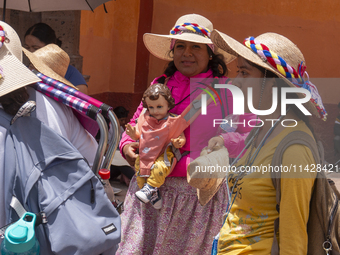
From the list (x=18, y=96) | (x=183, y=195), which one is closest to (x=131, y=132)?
(x=183, y=195)

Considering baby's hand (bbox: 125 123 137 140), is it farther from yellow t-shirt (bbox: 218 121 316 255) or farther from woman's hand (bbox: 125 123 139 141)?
yellow t-shirt (bbox: 218 121 316 255)

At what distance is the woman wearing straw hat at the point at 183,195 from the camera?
9.09 feet

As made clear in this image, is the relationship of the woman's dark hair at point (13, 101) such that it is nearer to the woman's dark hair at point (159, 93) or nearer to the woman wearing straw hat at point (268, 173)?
the woman wearing straw hat at point (268, 173)

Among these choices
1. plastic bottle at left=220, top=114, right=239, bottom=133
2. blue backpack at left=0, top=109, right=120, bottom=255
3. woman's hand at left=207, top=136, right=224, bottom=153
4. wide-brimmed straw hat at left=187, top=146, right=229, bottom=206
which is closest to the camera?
blue backpack at left=0, top=109, right=120, bottom=255

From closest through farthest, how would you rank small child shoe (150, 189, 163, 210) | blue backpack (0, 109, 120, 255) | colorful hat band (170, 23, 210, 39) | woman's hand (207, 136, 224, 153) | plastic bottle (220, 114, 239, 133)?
blue backpack (0, 109, 120, 255), woman's hand (207, 136, 224, 153), plastic bottle (220, 114, 239, 133), small child shoe (150, 189, 163, 210), colorful hat band (170, 23, 210, 39)

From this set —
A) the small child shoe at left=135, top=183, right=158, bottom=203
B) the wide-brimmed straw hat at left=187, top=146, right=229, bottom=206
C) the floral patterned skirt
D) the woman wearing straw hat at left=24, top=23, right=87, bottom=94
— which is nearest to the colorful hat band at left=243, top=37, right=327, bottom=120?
the wide-brimmed straw hat at left=187, top=146, right=229, bottom=206

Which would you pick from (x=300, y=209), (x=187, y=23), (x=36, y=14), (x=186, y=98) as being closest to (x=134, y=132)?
(x=186, y=98)

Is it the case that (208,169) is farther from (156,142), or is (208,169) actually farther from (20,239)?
(20,239)

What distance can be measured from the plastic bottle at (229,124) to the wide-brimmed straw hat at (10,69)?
1.33m

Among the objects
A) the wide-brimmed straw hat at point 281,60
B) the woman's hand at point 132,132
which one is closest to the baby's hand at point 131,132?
the woman's hand at point 132,132

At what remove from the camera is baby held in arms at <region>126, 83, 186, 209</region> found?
2678 millimetres

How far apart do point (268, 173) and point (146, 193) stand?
3.71 ft

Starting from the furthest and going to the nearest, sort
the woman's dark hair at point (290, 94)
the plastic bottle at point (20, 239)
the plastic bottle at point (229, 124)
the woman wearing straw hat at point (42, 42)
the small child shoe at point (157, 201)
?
the woman wearing straw hat at point (42, 42) → the small child shoe at point (157, 201) → the plastic bottle at point (229, 124) → the woman's dark hair at point (290, 94) → the plastic bottle at point (20, 239)

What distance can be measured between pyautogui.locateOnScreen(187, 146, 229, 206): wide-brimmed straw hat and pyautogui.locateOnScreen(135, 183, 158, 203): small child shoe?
0.45 metres
